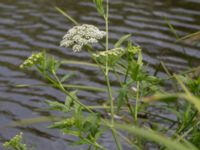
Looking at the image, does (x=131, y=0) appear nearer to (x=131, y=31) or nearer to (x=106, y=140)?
(x=131, y=31)

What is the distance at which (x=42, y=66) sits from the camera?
2.23m

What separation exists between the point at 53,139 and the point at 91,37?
68.1 inches

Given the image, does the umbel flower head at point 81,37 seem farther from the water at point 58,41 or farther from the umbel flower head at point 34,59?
the water at point 58,41

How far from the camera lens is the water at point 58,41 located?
4.36 meters

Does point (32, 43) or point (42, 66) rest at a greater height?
point (42, 66)

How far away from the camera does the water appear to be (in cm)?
436

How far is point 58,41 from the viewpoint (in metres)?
5.92

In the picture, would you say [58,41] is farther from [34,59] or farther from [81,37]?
[34,59]

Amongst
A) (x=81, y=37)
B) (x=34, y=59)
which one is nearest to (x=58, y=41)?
(x=81, y=37)

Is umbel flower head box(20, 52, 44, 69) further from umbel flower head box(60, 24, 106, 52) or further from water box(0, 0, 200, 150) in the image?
water box(0, 0, 200, 150)

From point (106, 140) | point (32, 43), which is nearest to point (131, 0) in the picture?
point (32, 43)

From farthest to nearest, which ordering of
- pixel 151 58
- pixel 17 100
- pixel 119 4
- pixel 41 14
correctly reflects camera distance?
pixel 119 4 < pixel 41 14 < pixel 151 58 < pixel 17 100

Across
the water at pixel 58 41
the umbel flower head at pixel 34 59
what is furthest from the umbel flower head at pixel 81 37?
the water at pixel 58 41

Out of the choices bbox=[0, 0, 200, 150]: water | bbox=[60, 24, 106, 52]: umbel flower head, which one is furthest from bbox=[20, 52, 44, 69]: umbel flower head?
bbox=[0, 0, 200, 150]: water
